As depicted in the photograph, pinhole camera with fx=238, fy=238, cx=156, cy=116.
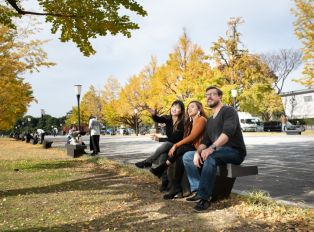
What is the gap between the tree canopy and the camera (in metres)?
5.70

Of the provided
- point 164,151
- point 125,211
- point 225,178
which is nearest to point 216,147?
point 225,178

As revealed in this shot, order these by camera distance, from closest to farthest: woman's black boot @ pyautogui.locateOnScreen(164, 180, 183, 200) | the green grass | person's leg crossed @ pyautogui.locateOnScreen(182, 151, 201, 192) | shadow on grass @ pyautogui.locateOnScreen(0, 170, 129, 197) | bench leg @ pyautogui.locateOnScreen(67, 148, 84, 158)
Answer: the green grass
person's leg crossed @ pyautogui.locateOnScreen(182, 151, 201, 192)
woman's black boot @ pyautogui.locateOnScreen(164, 180, 183, 200)
shadow on grass @ pyautogui.locateOnScreen(0, 170, 129, 197)
bench leg @ pyautogui.locateOnScreen(67, 148, 84, 158)

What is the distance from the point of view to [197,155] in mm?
3227

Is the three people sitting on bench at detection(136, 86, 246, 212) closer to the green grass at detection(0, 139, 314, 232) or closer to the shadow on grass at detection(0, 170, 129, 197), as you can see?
the green grass at detection(0, 139, 314, 232)

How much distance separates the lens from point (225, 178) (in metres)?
3.27

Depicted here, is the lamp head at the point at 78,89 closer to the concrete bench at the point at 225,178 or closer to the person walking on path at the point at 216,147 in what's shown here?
the concrete bench at the point at 225,178

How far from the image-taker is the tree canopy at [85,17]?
18.7 ft

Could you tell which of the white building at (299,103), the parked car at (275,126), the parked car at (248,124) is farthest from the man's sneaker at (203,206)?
the white building at (299,103)

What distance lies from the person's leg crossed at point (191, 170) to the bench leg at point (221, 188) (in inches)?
12.2

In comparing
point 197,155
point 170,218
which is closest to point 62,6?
point 197,155

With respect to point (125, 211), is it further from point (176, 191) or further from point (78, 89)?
point (78, 89)

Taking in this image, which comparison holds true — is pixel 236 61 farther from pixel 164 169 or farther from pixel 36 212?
pixel 36 212

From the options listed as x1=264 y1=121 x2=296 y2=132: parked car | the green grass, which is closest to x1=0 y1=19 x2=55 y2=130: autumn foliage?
the green grass

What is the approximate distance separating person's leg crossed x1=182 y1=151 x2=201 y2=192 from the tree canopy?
4030mm
